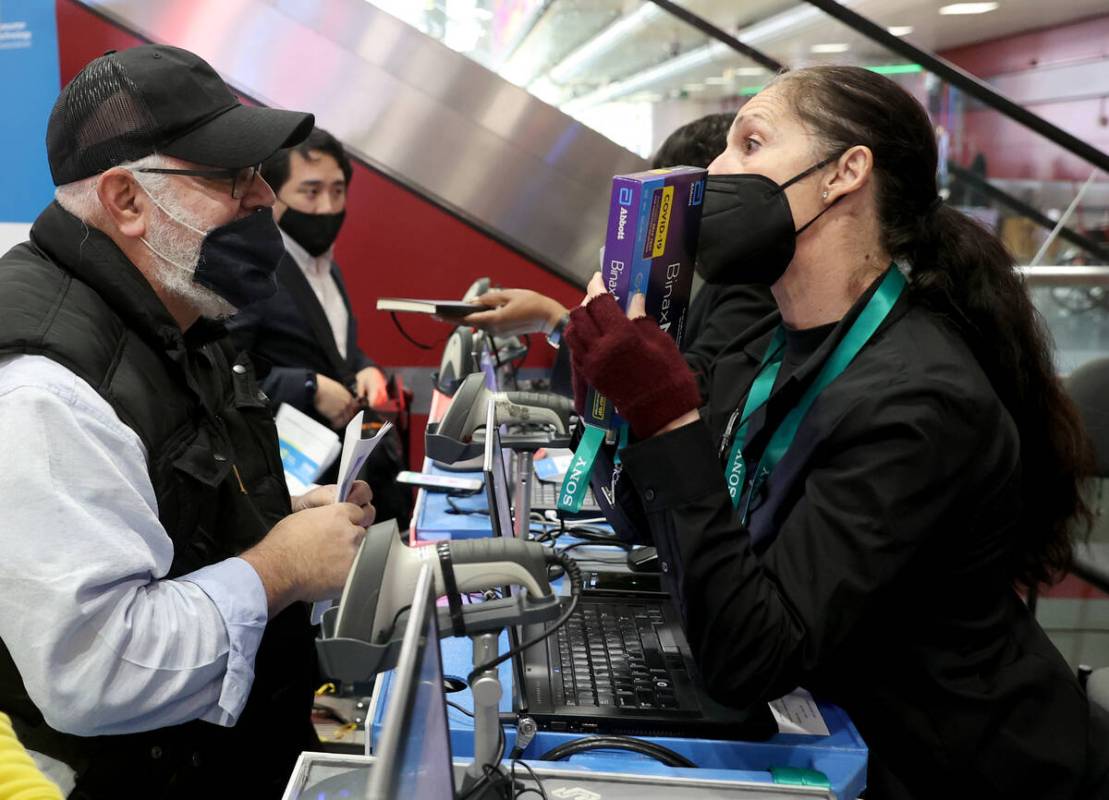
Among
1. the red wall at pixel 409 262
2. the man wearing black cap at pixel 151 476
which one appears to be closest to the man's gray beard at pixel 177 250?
the man wearing black cap at pixel 151 476

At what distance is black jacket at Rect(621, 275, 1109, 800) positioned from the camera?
126cm

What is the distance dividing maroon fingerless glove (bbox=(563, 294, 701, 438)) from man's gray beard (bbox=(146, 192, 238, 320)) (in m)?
0.67

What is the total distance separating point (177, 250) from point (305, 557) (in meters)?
0.55

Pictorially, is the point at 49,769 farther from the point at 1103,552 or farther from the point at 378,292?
the point at 378,292

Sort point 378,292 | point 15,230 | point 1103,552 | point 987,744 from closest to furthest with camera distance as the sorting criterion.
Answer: point 987,744
point 1103,552
point 15,230
point 378,292

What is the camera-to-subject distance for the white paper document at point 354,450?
1293 mm

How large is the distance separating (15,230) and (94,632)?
2.83m

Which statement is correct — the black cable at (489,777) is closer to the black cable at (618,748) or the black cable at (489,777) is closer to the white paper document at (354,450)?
the black cable at (618,748)

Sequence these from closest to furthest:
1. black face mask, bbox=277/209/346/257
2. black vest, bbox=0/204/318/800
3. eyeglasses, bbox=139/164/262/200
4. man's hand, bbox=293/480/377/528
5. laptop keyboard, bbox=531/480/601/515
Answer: black vest, bbox=0/204/318/800
eyeglasses, bbox=139/164/262/200
man's hand, bbox=293/480/377/528
laptop keyboard, bbox=531/480/601/515
black face mask, bbox=277/209/346/257

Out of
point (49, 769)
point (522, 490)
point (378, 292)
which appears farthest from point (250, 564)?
point (378, 292)

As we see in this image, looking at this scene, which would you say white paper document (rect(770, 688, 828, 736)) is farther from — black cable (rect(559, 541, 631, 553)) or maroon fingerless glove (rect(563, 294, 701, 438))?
black cable (rect(559, 541, 631, 553))

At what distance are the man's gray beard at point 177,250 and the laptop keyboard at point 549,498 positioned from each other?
116 centimetres

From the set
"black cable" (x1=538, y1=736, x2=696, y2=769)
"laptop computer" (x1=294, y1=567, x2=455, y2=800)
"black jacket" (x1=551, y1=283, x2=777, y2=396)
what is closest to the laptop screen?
"black cable" (x1=538, y1=736, x2=696, y2=769)

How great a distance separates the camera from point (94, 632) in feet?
3.67
